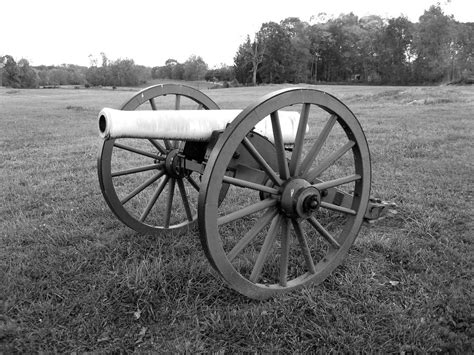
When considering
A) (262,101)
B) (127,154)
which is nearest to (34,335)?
(262,101)

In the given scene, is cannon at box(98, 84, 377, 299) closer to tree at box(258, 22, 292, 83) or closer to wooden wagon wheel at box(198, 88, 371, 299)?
wooden wagon wheel at box(198, 88, 371, 299)

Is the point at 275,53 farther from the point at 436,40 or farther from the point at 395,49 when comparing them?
the point at 436,40

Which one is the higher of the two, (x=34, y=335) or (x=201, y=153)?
(x=201, y=153)

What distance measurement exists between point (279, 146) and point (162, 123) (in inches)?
30.7

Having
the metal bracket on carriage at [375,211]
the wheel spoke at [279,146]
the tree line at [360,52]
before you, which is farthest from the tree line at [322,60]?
the wheel spoke at [279,146]

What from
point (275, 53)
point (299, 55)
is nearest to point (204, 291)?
point (275, 53)

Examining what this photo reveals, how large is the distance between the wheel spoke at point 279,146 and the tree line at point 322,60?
53.0 meters

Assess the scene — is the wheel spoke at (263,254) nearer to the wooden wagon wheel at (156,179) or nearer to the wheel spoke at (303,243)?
the wheel spoke at (303,243)

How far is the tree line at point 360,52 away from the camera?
49.9 m

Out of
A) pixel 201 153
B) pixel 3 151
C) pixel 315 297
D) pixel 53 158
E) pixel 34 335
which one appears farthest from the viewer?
pixel 3 151

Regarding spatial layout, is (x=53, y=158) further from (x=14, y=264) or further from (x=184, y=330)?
(x=184, y=330)

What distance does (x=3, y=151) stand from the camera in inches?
339

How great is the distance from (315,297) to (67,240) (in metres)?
Answer: 2.36

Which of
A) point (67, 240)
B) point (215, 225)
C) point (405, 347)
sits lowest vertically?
point (405, 347)
